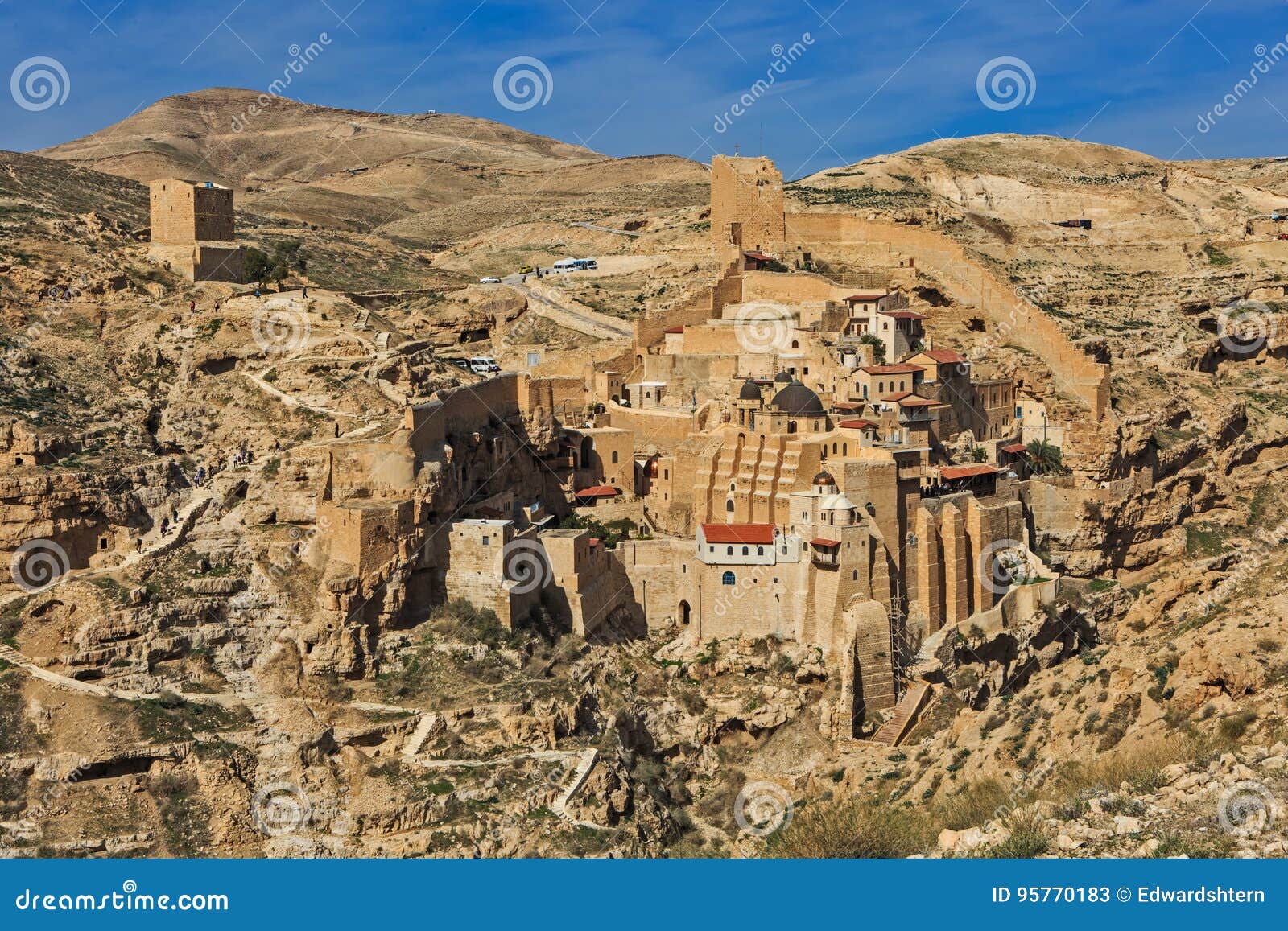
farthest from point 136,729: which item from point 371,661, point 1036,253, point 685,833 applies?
point 1036,253

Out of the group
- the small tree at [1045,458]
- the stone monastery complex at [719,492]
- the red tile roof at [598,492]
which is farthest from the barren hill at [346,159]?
the small tree at [1045,458]

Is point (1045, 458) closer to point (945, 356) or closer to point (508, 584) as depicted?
point (945, 356)

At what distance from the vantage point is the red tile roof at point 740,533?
37.1m

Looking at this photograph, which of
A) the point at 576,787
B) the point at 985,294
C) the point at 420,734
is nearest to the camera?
the point at 576,787

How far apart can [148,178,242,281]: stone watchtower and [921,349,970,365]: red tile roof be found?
2055cm

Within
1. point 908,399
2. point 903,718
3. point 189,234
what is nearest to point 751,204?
point 908,399

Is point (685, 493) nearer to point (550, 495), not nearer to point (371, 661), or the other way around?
point (550, 495)

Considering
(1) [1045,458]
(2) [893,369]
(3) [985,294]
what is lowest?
(1) [1045,458]

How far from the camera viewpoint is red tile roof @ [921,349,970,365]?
43438 millimetres

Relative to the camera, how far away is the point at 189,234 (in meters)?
43.4

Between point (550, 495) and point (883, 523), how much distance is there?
9.19 meters

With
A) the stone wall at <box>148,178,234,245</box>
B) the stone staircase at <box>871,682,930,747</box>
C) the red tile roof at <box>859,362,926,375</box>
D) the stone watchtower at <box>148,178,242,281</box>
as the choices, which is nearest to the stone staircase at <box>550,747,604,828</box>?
the stone staircase at <box>871,682,930,747</box>

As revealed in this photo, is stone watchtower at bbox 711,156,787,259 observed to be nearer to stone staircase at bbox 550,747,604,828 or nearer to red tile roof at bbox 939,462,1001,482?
red tile roof at bbox 939,462,1001,482

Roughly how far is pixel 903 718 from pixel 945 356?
43.3 feet
